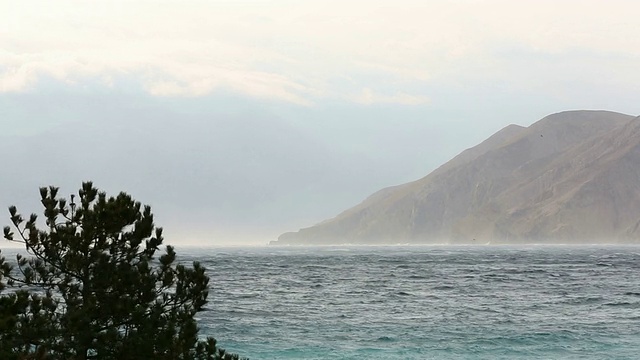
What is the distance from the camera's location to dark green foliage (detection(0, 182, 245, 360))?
51.9ft

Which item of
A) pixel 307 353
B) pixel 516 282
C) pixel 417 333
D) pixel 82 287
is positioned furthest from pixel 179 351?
pixel 516 282

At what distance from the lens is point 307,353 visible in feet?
114

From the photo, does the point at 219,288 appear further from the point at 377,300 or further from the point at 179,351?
the point at 179,351

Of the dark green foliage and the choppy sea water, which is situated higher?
the dark green foliage

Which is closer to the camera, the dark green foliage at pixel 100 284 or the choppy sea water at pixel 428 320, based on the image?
the dark green foliage at pixel 100 284

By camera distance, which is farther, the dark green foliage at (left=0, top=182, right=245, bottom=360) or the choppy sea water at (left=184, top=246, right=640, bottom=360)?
the choppy sea water at (left=184, top=246, right=640, bottom=360)

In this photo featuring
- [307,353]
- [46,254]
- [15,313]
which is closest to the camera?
[15,313]

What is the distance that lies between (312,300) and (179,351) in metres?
42.6

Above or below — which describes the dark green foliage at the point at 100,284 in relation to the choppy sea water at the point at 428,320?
above

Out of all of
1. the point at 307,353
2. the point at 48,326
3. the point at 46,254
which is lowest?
the point at 307,353

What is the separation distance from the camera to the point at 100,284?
16.3 m

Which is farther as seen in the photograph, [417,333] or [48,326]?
[417,333]

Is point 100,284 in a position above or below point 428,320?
above

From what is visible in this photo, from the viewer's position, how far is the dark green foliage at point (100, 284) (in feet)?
51.9
